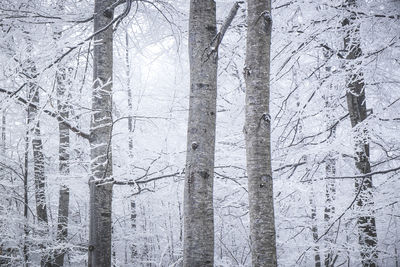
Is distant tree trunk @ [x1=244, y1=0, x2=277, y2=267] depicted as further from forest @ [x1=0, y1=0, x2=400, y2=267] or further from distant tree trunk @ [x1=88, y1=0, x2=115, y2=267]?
distant tree trunk @ [x1=88, y1=0, x2=115, y2=267]

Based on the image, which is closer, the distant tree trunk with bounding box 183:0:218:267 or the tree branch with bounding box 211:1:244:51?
the distant tree trunk with bounding box 183:0:218:267

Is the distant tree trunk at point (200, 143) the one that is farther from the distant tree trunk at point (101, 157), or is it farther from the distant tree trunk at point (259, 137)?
the distant tree trunk at point (101, 157)

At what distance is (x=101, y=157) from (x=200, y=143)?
151cm

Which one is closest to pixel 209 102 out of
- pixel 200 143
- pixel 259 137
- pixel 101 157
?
pixel 200 143

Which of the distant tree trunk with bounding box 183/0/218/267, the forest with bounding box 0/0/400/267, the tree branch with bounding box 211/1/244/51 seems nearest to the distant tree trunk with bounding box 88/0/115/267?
the forest with bounding box 0/0/400/267

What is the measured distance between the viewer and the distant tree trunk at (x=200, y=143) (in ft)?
8.65

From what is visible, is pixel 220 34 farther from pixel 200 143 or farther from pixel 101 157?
pixel 101 157

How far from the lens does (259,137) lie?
2525mm

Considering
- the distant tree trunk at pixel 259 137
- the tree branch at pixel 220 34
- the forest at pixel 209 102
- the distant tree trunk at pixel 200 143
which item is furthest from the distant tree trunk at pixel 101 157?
the distant tree trunk at pixel 259 137

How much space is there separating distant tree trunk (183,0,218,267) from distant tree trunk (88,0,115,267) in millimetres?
1014

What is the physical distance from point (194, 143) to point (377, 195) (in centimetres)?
312

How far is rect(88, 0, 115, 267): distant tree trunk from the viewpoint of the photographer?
3445 mm

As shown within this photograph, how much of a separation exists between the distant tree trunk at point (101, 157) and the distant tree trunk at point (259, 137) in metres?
1.56

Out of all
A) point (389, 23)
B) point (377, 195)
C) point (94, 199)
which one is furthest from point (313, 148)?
point (94, 199)
